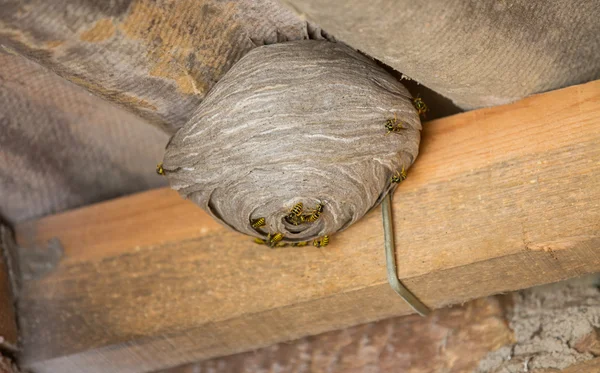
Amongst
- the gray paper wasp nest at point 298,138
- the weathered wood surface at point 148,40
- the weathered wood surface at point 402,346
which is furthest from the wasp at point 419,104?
the weathered wood surface at point 402,346

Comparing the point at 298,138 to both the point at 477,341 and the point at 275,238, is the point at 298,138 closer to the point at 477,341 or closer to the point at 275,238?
the point at 275,238

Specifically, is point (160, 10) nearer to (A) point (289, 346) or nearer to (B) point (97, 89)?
(B) point (97, 89)

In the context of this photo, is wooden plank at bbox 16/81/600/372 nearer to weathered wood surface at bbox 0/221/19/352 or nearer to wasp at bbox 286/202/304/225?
weathered wood surface at bbox 0/221/19/352

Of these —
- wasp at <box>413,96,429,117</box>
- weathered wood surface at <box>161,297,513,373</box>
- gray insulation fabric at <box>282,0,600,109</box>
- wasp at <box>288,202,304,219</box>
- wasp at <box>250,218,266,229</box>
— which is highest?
gray insulation fabric at <box>282,0,600,109</box>

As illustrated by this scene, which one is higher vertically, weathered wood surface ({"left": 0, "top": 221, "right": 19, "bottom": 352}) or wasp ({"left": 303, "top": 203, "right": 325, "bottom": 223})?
wasp ({"left": 303, "top": 203, "right": 325, "bottom": 223})

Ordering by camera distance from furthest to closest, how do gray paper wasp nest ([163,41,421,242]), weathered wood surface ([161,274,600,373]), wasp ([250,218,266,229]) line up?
weathered wood surface ([161,274,600,373]) → wasp ([250,218,266,229]) → gray paper wasp nest ([163,41,421,242])

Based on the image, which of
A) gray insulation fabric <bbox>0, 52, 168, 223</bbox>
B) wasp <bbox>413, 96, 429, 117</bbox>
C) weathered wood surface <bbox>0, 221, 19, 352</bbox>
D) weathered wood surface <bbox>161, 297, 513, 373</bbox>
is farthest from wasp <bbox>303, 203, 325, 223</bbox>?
weathered wood surface <bbox>0, 221, 19, 352</bbox>

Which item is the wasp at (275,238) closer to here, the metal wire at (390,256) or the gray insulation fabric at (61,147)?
the metal wire at (390,256)

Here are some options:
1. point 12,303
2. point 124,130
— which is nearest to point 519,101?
point 124,130
